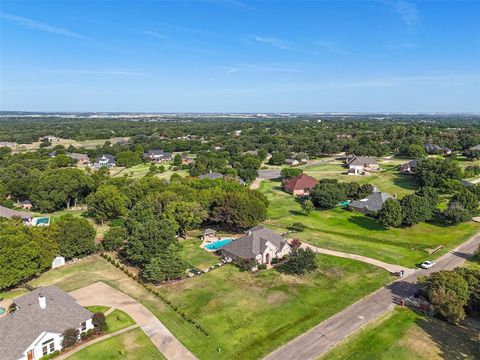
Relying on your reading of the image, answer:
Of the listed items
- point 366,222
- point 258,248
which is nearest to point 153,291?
point 258,248

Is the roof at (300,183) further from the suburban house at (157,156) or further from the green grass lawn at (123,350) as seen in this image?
the suburban house at (157,156)

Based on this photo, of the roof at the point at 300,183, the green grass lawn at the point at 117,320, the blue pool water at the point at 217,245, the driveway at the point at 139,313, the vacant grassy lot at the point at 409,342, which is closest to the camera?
the vacant grassy lot at the point at 409,342

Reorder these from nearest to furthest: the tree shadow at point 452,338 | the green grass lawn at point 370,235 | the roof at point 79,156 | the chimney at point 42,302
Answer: the tree shadow at point 452,338, the chimney at point 42,302, the green grass lawn at point 370,235, the roof at point 79,156

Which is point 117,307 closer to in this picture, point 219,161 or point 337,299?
point 337,299

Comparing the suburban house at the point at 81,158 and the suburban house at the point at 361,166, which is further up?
the suburban house at the point at 361,166

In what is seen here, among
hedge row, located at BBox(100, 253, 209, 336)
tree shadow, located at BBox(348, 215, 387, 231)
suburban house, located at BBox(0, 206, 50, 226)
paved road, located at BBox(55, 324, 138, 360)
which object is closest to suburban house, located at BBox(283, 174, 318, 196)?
tree shadow, located at BBox(348, 215, 387, 231)

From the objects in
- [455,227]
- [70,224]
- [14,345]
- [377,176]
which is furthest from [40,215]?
[377,176]

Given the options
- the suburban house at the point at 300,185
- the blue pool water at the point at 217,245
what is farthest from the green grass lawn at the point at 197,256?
the suburban house at the point at 300,185
